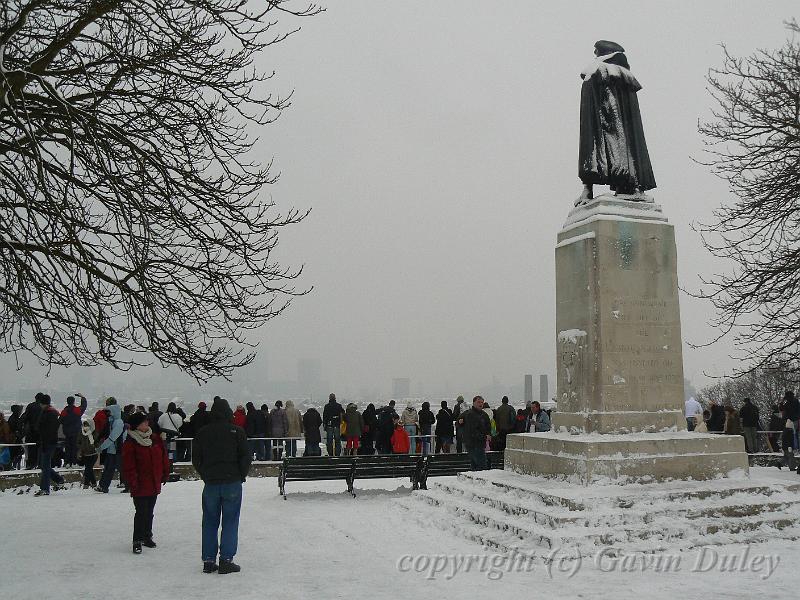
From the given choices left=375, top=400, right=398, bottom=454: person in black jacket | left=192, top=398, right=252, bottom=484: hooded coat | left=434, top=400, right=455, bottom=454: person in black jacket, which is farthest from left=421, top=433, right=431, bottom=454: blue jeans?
left=192, top=398, right=252, bottom=484: hooded coat

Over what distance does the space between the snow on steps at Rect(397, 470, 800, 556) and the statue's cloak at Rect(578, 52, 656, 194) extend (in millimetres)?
4663

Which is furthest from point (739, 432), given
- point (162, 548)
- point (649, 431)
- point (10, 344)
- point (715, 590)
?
point (10, 344)

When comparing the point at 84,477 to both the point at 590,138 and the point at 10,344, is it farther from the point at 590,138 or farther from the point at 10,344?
the point at 590,138

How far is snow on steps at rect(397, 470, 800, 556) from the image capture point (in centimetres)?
759

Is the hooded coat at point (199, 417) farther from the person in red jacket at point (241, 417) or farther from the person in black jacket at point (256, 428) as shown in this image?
the person in black jacket at point (256, 428)

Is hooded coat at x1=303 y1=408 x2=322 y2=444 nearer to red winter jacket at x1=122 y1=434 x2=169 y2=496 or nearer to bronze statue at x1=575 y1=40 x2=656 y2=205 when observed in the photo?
bronze statue at x1=575 y1=40 x2=656 y2=205

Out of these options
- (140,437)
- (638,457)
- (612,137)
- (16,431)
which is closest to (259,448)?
(16,431)

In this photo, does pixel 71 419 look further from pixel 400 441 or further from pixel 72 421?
pixel 400 441

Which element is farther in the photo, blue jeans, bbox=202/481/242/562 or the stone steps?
the stone steps

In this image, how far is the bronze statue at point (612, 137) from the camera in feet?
36.3

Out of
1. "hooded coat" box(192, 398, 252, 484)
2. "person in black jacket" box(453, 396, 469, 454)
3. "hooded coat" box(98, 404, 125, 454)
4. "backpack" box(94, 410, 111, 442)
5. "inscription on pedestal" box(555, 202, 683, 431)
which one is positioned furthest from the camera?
"person in black jacket" box(453, 396, 469, 454)

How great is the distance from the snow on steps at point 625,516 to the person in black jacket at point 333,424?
7773 mm

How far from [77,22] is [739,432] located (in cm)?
1690

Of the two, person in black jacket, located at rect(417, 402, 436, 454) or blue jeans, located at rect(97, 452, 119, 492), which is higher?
person in black jacket, located at rect(417, 402, 436, 454)
